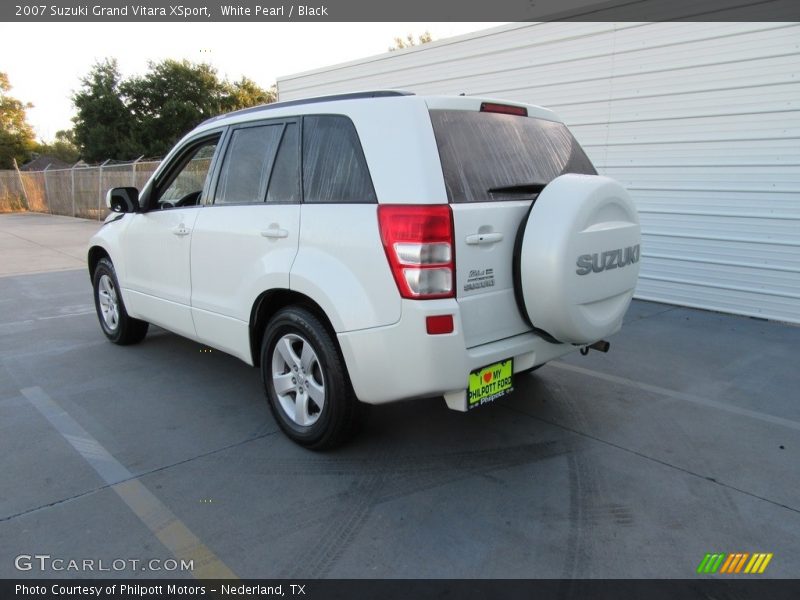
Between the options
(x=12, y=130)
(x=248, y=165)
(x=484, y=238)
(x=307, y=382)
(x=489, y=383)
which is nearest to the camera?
(x=484, y=238)

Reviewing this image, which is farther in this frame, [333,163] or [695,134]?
[695,134]

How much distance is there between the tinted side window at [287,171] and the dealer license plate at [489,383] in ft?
4.80

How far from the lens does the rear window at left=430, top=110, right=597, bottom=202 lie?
9.42 feet

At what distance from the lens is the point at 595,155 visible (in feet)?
25.6

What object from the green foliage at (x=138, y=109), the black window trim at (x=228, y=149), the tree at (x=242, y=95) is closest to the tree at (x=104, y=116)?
the green foliage at (x=138, y=109)

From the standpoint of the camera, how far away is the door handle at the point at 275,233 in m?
3.25

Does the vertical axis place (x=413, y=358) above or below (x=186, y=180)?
below

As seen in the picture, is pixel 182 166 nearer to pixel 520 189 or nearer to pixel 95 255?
pixel 95 255

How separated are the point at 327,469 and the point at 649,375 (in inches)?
115

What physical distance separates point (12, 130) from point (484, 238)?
56105mm

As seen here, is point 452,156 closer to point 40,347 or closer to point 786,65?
point 40,347

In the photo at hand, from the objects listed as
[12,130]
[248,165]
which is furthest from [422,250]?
[12,130]

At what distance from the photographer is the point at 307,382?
3.27 meters

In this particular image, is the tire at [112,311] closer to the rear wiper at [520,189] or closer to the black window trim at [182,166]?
the black window trim at [182,166]
